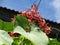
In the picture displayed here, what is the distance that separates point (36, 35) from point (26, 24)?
84 millimetres

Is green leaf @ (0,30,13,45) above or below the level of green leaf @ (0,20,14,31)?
below

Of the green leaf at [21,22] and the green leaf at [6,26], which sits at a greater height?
the green leaf at [21,22]

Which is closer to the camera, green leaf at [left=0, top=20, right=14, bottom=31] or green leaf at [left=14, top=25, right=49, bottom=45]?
green leaf at [left=14, top=25, right=49, bottom=45]

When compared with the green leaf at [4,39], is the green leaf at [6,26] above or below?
above

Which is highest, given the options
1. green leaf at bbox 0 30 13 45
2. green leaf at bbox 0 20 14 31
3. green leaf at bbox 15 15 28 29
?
green leaf at bbox 15 15 28 29

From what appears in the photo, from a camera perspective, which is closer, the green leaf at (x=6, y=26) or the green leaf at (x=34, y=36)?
the green leaf at (x=34, y=36)

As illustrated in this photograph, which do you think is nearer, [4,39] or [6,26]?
[4,39]

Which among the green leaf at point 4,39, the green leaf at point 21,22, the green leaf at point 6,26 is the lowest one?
the green leaf at point 4,39

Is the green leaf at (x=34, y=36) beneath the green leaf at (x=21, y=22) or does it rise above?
beneath

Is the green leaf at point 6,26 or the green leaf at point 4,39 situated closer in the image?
the green leaf at point 4,39

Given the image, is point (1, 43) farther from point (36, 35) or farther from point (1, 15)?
point (1, 15)

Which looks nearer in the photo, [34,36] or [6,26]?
[34,36]

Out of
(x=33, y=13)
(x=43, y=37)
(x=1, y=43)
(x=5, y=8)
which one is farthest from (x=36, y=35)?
(x=5, y=8)

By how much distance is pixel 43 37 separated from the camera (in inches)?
40.8
